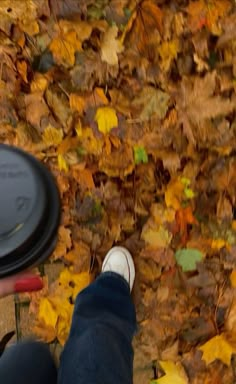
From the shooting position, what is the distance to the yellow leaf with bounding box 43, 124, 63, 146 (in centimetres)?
161

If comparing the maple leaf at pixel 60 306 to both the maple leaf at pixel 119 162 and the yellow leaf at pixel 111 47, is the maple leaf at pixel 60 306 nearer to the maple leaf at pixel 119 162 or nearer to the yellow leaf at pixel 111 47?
the maple leaf at pixel 119 162

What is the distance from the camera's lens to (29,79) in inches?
64.1

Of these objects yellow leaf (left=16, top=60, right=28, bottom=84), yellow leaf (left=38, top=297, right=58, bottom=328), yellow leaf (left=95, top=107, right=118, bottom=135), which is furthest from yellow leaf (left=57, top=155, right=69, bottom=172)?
yellow leaf (left=38, top=297, right=58, bottom=328)

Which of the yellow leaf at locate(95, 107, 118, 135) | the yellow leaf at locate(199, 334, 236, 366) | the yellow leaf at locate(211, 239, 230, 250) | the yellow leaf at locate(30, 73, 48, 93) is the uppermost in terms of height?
the yellow leaf at locate(30, 73, 48, 93)

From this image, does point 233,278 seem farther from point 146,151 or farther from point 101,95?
point 101,95

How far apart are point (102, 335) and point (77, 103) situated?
0.66m

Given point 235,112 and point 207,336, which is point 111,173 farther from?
point 207,336

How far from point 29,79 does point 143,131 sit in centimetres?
36

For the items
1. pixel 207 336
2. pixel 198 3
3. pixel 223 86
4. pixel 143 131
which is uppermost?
pixel 198 3

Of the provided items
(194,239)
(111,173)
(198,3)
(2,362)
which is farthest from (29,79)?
(2,362)

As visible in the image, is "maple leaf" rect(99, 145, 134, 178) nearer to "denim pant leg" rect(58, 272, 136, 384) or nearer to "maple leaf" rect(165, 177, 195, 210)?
"maple leaf" rect(165, 177, 195, 210)

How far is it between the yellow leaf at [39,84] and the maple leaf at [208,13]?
1.44ft

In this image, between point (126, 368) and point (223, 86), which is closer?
point (126, 368)

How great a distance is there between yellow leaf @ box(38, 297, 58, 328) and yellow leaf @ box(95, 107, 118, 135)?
501mm
